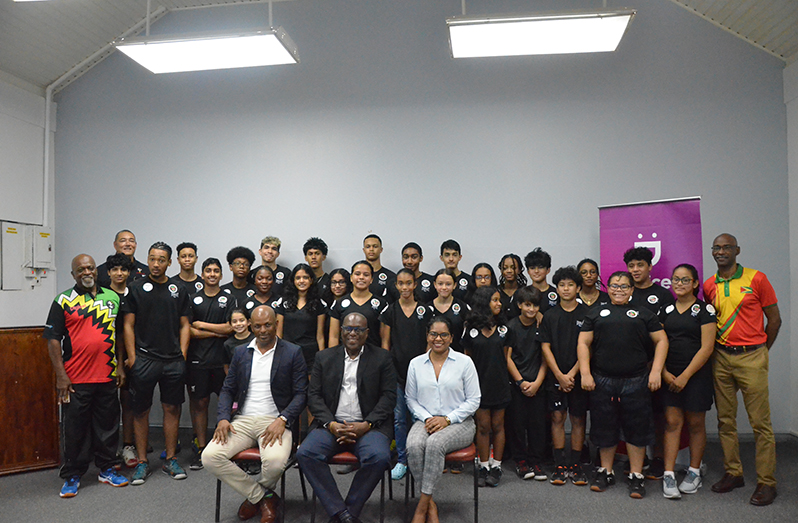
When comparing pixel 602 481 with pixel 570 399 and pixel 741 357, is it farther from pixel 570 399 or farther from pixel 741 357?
pixel 741 357

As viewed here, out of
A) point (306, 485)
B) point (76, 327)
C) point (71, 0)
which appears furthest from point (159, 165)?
point (306, 485)

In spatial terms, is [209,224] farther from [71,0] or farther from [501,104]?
[501,104]

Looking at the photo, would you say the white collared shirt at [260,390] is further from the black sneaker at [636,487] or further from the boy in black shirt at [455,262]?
the black sneaker at [636,487]

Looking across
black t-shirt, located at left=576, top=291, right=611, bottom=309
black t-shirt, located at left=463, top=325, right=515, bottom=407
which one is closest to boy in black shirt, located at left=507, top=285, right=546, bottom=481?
black t-shirt, located at left=463, top=325, right=515, bottom=407

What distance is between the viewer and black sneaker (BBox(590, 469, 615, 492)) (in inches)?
146

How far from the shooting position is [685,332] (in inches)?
→ 147

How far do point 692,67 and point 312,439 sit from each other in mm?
4948

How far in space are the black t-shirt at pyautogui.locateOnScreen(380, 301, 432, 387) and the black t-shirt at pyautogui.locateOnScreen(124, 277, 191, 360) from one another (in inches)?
69.8

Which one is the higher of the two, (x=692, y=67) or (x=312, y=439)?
(x=692, y=67)

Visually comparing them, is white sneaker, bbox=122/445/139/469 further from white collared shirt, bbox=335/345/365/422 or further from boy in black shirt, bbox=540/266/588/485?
boy in black shirt, bbox=540/266/588/485

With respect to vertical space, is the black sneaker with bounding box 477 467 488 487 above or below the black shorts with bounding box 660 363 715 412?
below

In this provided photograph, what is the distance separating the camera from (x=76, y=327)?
12.8ft

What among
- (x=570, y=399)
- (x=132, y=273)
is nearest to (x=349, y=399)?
(x=570, y=399)

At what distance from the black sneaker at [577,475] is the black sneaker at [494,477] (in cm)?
53
